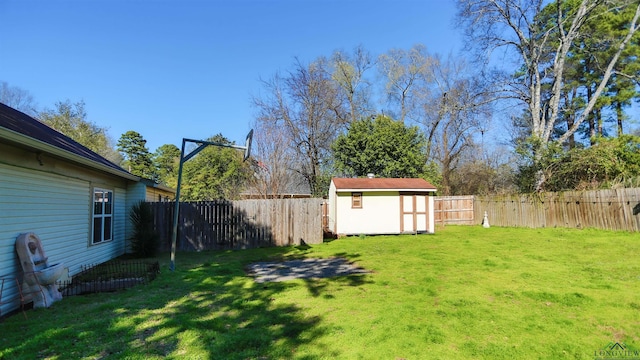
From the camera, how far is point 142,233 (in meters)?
9.35

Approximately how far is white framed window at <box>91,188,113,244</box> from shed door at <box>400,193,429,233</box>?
11.2 meters

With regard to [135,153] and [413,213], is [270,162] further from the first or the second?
[135,153]

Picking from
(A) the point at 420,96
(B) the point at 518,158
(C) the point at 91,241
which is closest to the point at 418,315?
(C) the point at 91,241

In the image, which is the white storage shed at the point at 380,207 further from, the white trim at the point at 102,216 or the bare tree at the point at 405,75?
the bare tree at the point at 405,75

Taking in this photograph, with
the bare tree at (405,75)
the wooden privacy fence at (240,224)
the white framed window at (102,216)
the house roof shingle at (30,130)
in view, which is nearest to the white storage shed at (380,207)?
the wooden privacy fence at (240,224)

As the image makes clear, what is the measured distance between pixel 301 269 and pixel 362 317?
3479 mm

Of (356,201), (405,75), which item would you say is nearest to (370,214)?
(356,201)

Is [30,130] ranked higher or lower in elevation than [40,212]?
higher

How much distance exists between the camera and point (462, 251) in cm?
899

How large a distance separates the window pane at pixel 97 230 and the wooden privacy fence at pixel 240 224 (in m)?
2.21

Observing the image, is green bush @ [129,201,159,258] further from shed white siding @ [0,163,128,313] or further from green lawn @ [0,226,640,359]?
green lawn @ [0,226,640,359]

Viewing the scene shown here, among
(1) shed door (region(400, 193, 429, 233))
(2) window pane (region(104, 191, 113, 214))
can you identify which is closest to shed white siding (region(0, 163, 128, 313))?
(2) window pane (region(104, 191, 113, 214))

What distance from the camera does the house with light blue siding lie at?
177 inches

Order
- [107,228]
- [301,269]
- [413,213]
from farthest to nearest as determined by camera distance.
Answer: [413,213]
[107,228]
[301,269]
